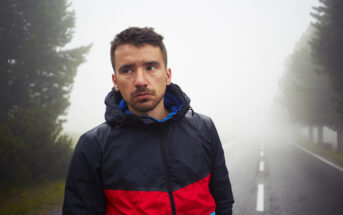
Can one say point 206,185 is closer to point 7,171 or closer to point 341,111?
point 7,171

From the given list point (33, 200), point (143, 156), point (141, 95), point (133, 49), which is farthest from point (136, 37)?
point (33, 200)

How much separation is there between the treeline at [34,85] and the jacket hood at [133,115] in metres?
5.39

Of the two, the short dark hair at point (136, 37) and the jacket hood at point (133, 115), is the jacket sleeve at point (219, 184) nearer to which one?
the jacket hood at point (133, 115)

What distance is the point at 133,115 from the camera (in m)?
1.81

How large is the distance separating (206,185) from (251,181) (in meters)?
6.76

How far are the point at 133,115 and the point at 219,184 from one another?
108cm

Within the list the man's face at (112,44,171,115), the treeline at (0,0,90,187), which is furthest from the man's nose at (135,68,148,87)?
the treeline at (0,0,90,187)

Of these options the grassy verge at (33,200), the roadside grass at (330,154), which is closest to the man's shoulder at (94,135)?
the grassy verge at (33,200)

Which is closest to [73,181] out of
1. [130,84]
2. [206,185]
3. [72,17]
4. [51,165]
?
[130,84]

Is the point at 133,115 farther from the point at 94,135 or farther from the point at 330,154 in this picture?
the point at 330,154

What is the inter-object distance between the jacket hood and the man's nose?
0.91ft

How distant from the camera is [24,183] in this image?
20.3 ft

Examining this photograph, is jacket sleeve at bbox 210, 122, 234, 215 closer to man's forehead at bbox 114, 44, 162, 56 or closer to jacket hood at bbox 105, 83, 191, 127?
jacket hood at bbox 105, 83, 191, 127

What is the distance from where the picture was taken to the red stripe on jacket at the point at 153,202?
1.63m
